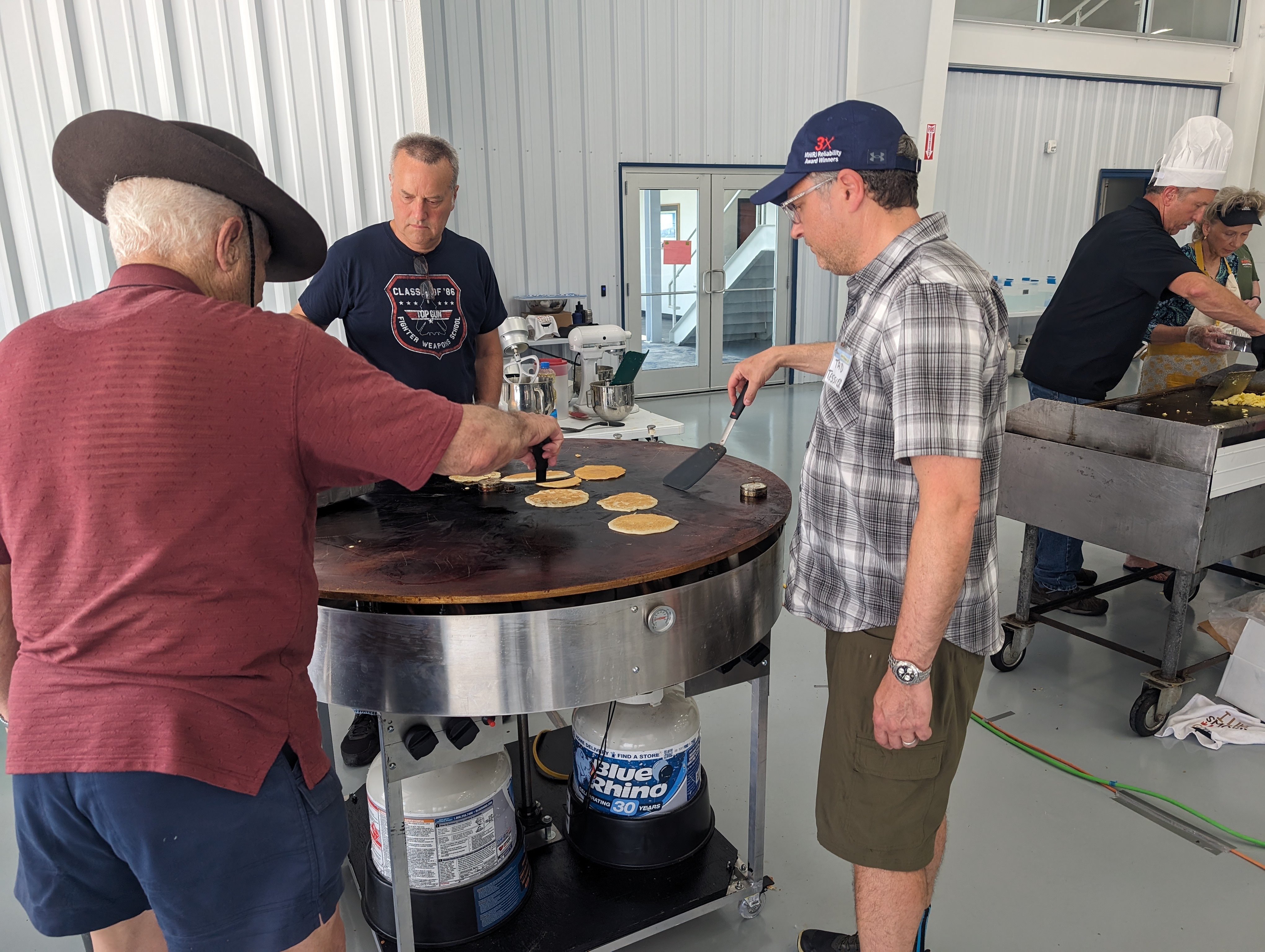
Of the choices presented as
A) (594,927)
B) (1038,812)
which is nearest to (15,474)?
(594,927)

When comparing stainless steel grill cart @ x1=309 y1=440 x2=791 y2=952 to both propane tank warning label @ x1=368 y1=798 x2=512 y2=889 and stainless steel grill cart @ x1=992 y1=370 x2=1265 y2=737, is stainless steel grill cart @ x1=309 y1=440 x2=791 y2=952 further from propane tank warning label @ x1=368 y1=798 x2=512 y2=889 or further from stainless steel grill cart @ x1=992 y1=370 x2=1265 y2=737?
stainless steel grill cart @ x1=992 y1=370 x2=1265 y2=737

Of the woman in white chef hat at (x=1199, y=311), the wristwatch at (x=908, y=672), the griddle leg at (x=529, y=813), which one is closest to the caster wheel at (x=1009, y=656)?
the woman in white chef hat at (x=1199, y=311)

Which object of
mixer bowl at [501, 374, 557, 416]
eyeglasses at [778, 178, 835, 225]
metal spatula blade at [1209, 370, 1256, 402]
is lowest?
metal spatula blade at [1209, 370, 1256, 402]

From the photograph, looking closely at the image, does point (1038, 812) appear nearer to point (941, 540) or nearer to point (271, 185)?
point (941, 540)

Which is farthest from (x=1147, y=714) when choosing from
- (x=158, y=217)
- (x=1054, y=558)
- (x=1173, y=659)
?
(x=158, y=217)

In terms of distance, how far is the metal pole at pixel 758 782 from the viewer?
73.9 inches

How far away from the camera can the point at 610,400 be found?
11.7 ft

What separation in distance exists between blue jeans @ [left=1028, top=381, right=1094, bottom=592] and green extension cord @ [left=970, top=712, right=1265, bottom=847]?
97 cm

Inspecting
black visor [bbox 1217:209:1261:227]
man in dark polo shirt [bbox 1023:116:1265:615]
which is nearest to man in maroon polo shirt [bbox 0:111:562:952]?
man in dark polo shirt [bbox 1023:116:1265:615]

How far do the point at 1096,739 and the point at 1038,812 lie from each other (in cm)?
53

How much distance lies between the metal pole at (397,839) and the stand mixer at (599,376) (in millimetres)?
2212

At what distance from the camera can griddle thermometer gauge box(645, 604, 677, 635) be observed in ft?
4.81

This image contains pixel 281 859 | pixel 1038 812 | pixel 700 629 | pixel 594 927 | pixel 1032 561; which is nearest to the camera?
pixel 281 859

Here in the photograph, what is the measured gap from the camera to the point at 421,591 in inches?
53.8
